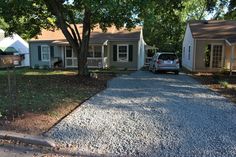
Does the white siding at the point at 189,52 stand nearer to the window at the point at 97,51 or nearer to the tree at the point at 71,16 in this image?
the window at the point at 97,51

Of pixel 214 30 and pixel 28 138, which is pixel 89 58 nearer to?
pixel 214 30

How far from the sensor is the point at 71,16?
1670cm

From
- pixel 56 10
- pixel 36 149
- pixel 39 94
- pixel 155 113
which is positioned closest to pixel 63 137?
pixel 36 149

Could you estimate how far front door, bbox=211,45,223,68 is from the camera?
23594 millimetres

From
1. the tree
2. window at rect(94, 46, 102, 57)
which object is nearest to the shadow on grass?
the tree

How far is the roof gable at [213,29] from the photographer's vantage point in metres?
23.3

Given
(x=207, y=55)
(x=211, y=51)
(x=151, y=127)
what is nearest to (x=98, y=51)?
(x=207, y=55)

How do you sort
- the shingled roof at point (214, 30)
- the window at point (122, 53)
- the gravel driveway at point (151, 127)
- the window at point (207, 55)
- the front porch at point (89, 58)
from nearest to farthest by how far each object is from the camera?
the gravel driveway at point (151, 127) < the shingled roof at point (214, 30) < the window at point (207, 55) < the front porch at point (89, 58) < the window at point (122, 53)

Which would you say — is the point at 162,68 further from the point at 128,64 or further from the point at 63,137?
the point at 63,137

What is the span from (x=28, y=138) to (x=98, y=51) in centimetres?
2226

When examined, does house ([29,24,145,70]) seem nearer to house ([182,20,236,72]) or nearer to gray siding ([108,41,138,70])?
gray siding ([108,41,138,70])

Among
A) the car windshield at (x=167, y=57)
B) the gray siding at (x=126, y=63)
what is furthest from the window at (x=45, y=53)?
the car windshield at (x=167, y=57)

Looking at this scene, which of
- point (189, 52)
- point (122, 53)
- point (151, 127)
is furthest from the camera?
point (122, 53)

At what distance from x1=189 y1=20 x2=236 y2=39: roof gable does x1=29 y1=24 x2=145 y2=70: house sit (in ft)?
17.0
